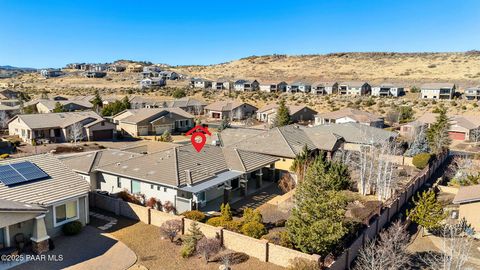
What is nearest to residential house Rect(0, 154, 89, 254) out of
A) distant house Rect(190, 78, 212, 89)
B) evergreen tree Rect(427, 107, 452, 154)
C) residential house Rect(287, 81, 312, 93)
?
evergreen tree Rect(427, 107, 452, 154)

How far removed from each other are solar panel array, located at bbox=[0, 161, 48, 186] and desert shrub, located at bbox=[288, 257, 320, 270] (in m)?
16.9

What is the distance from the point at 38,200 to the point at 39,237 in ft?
7.48

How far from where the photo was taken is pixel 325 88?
389ft

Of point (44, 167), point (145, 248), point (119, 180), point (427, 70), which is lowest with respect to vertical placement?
point (145, 248)

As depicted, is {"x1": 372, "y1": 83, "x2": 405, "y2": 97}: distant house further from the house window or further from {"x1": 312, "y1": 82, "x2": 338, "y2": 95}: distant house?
the house window

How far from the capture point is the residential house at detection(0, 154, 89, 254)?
794 inches

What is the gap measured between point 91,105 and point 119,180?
209ft

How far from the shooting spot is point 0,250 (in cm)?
1984

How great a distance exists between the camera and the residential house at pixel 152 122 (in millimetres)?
63969

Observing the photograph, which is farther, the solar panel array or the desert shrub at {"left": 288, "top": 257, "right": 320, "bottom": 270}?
the solar panel array

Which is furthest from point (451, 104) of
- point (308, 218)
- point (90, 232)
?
point (90, 232)

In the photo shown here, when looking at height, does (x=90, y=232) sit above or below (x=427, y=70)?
below

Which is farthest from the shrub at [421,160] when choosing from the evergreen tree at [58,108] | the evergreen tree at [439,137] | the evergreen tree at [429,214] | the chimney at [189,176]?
the evergreen tree at [58,108]

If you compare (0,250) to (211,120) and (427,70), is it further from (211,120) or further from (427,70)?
(427,70)
